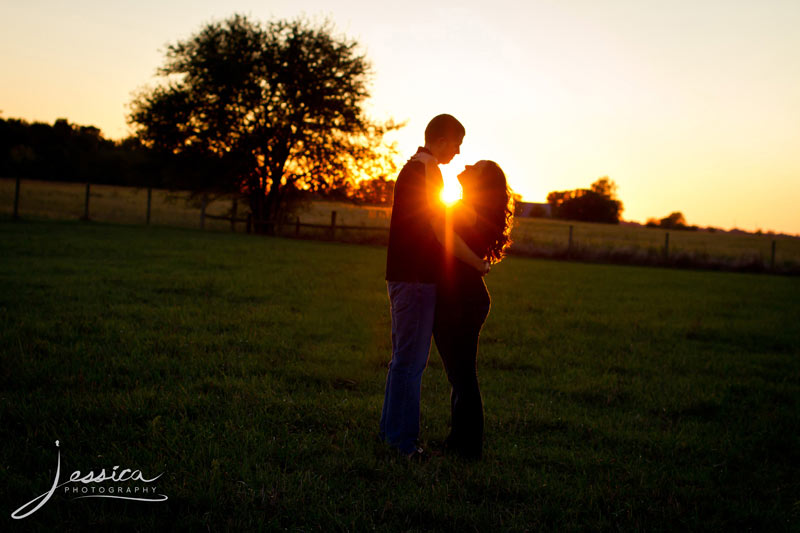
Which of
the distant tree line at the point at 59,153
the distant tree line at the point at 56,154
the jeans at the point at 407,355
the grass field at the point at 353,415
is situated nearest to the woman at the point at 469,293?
the jeans at the point at 407,355

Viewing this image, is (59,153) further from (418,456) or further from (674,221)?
(674,221)

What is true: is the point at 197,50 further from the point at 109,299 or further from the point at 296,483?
the point at 296,483

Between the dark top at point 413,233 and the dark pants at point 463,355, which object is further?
the dark pants at point 463,355

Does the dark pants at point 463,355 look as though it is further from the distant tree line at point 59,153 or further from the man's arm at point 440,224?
the distant tree line at point 59,153

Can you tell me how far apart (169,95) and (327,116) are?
8.15m

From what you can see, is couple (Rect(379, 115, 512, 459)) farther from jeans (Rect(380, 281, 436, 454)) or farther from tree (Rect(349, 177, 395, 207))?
tree (Rect(349, 177, 395, 207))

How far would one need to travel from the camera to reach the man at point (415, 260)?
10.8ft

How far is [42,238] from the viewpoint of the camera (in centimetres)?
1616

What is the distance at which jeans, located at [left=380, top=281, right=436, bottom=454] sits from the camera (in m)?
3.46

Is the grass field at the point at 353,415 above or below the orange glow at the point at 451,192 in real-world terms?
below

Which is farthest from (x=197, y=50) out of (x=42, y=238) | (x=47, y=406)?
(x=47, y=406)
